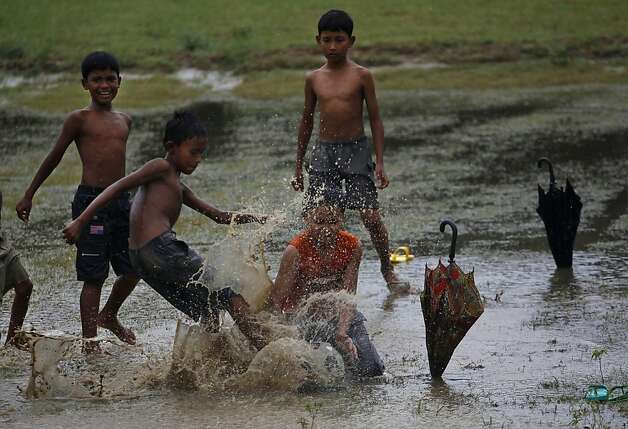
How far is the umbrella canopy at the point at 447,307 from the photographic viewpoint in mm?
5676

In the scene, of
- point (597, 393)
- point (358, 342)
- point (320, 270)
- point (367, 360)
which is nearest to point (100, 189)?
point (320, 270)

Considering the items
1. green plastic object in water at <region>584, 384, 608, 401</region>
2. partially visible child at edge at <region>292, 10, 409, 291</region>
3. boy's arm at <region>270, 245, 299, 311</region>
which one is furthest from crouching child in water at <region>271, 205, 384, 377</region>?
partially visible child at edge at <region>292, 10, 409, 291</region>

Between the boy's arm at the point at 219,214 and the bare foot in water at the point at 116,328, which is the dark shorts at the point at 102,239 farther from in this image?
the boy's arm at the point at 219,214

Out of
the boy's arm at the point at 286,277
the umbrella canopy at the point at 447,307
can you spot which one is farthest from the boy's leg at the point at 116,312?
the umbrella canopy at the point at 447,307

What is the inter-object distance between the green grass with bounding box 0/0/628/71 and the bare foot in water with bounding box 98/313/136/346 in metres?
12.4

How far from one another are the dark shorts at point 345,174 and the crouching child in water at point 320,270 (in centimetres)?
148

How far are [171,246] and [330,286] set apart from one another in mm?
836

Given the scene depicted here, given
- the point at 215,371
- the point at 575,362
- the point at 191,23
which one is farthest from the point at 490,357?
the point at 191,23

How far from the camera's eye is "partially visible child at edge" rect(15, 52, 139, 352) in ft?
21.4

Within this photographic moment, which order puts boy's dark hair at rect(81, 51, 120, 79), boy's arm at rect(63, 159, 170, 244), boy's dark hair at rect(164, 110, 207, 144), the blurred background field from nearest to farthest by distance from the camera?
boy's arm at rect(63, 159, 170, 244), boy's dark hair at rect(164, 110, 207, 144), boy's dark hair at rect(81, 51, 120, 79), the blurred background field

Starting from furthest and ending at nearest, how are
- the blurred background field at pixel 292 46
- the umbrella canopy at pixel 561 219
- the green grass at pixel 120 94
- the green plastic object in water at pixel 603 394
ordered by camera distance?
the blurred background field at pixel 292 46
the green grass at pixel 120 94
the umbrella canopy at pixel 561 219
the green plastic object in water at pixel 603 394

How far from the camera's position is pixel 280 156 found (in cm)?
1283

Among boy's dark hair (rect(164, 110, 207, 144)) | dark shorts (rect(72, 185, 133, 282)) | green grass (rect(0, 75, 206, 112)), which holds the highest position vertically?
green grass (rect(0, 75, 206, 112))

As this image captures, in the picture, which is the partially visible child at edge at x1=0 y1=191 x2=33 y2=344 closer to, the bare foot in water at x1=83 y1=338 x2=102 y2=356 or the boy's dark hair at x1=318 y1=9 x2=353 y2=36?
the bare foot in water at x1=83 y1=338 x2=102 y2=356
